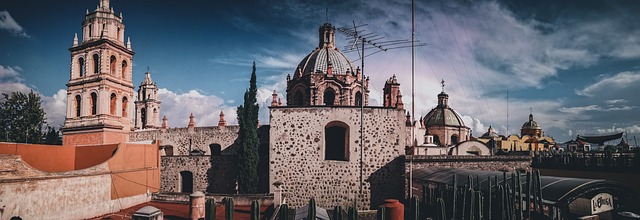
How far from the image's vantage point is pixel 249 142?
20.0 meters

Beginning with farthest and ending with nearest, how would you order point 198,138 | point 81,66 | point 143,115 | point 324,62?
point 143,115, point 81,66, point 324,62, point 198,138

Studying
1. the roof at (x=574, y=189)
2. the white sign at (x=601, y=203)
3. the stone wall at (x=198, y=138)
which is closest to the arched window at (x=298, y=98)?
the stone wall at (x=198, y=138)

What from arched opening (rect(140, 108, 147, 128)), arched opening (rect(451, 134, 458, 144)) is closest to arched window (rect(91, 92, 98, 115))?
arched opening (rect(140, 108, 147, 128))

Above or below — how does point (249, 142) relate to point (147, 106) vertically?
below

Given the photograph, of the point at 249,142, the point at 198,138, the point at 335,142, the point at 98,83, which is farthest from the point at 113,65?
the point at 335,142

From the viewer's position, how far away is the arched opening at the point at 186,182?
854 inches

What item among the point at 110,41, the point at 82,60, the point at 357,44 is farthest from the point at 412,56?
the point at 82,60

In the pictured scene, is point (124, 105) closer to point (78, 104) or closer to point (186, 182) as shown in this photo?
point (78, 104)

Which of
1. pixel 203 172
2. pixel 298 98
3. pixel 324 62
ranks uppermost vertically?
pixel 324 62

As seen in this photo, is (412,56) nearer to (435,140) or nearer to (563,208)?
(563,208)

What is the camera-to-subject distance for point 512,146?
115 feet

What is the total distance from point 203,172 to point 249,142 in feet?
12.8

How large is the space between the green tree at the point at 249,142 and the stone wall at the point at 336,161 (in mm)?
2303

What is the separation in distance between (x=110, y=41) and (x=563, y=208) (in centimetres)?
2636
